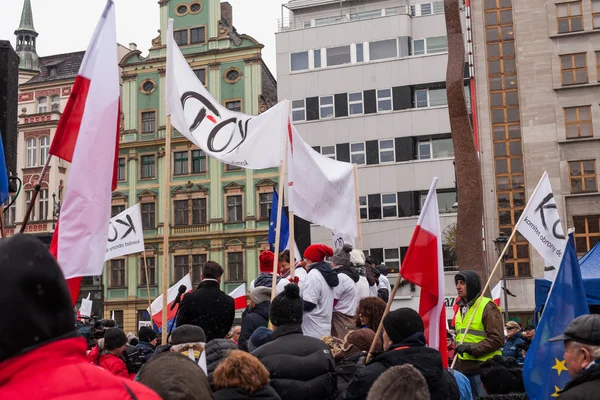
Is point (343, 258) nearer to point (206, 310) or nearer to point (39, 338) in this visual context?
point (206, 310)

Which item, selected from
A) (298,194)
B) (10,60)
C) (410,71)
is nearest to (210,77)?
(410,71)

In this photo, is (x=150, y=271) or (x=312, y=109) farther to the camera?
(x=150, y=271)

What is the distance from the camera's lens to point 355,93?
138 feet

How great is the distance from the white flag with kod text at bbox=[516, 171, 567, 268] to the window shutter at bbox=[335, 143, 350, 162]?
103ft

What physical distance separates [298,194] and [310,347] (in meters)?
4.62

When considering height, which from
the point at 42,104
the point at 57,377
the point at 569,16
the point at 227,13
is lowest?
the point at 57,377

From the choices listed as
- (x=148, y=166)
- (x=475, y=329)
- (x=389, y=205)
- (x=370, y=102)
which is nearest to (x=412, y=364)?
(x=475, y=329)

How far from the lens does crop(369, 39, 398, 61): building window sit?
137 feet

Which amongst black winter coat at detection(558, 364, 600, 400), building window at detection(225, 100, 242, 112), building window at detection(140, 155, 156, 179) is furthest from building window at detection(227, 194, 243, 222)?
black winter coat at detection(558, 364, 600, 400)

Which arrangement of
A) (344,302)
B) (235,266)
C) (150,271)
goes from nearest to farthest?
(344,302), (235,266), (150,271)

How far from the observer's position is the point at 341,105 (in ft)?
138

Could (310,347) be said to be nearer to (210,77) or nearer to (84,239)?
(84,239)

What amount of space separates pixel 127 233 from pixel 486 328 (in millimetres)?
10035

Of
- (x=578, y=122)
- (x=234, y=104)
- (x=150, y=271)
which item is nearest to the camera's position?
(x=578, y=122)
